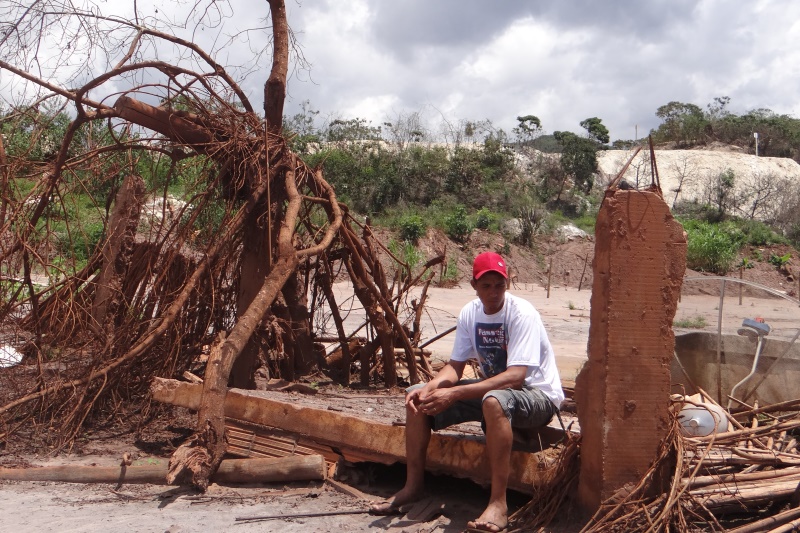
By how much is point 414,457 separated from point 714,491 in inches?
A: 61.6

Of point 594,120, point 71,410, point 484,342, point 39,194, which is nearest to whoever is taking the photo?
point 484,342

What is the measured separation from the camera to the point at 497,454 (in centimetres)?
396

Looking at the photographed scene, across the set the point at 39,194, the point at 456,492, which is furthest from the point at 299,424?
the point at 39,194

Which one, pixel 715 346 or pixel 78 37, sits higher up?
pixel 78 37

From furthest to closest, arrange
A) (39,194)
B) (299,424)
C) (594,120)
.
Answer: (594,120) < (39,194) < (299,424)

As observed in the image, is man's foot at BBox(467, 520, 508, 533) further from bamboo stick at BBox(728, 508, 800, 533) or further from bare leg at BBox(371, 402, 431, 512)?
bamboo stick at BBox(728, 508, 800, 533)

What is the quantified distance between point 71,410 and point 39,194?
1901mm

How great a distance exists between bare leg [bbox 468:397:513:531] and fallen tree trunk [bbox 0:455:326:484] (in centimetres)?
148

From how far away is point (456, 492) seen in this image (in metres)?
4.83

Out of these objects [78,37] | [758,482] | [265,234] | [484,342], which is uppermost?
[78,37]

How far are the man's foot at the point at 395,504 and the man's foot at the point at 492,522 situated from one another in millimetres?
560

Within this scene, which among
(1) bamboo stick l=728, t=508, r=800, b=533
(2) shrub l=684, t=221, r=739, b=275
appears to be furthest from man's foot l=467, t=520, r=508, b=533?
(2) shrub l=684, t=221, r=739, b=275

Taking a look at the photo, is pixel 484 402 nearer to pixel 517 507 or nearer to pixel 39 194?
pixel 517 507

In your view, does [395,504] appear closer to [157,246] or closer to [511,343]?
[511,343]
